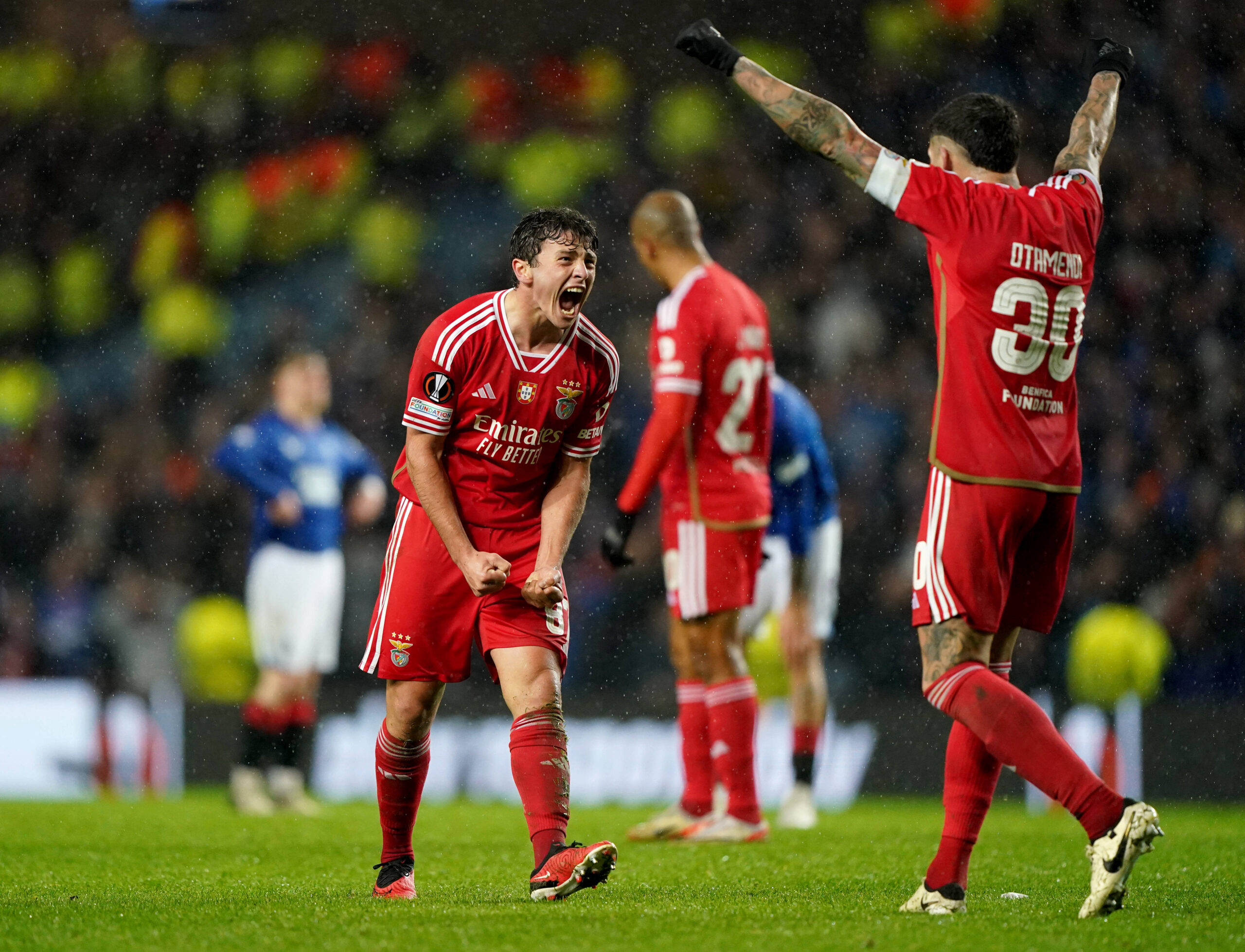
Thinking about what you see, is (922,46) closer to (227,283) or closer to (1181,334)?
(1181,334)

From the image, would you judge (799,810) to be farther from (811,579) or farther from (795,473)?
(795,473)

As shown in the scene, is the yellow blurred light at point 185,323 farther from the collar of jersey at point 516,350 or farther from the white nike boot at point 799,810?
the collar of jersey at point 516,350

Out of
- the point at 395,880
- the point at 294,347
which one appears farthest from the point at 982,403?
the point at 294,347

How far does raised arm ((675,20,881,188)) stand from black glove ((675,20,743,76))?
0.03 metres

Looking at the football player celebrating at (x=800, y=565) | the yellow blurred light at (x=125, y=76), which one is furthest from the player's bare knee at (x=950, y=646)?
the yellow blurred light at (x=125, y=76)

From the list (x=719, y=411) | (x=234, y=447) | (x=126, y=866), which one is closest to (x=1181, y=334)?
(x=719, y=411)

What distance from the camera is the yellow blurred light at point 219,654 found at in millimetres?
10320

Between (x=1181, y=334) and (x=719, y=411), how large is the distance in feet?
21.0

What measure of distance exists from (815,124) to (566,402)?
101 centimetres

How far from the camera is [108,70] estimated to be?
15859 mm

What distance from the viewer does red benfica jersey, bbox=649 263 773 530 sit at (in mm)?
6121

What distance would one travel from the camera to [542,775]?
396 cm

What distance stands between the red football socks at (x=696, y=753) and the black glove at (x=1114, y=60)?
296 cm

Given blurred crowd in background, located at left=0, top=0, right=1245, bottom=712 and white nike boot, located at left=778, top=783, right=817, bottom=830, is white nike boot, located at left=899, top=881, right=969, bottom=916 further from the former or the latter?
blurred crowd in background, located at left=0, top=0, right=1245, bottom=712
